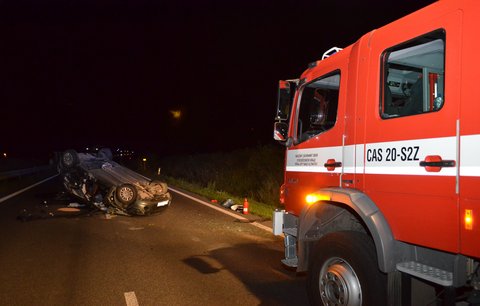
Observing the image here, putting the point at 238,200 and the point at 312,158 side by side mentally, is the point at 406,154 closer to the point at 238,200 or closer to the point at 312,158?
the point at 312,158

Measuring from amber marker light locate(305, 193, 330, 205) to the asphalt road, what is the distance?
142 cm

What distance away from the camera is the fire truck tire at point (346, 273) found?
11.5 feet

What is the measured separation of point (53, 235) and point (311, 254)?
6.47 metres

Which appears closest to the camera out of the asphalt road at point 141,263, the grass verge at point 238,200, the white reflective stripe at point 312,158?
the white reflective stripe at point 312,158

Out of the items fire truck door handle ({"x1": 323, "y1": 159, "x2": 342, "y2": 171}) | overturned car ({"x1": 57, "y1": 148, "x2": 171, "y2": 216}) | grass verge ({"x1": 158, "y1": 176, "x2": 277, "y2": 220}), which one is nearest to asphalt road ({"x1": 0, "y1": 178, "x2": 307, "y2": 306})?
overturned car ({"x1": 57, "y1": 148, "x2": 171, "y2": 216})

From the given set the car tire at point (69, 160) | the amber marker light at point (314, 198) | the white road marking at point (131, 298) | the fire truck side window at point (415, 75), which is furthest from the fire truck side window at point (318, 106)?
the car tire at point (69, 160)

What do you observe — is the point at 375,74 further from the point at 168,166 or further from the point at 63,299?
the point at 168,166

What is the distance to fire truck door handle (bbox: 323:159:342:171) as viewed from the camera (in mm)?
4188

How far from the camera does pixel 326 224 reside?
4.33 meters

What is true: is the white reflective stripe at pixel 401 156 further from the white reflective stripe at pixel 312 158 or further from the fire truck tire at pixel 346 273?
the fire truck tire at pixel 346 273

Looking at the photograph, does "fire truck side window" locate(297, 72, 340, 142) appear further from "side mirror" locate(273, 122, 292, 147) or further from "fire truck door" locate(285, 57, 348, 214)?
"side mirror" locate(273, 122, 292, 147)

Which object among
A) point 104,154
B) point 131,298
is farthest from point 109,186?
point 131,298

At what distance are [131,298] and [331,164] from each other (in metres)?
3.00

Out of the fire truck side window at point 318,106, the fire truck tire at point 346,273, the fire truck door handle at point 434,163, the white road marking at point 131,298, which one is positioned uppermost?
the fire truck side window at point 318,106
